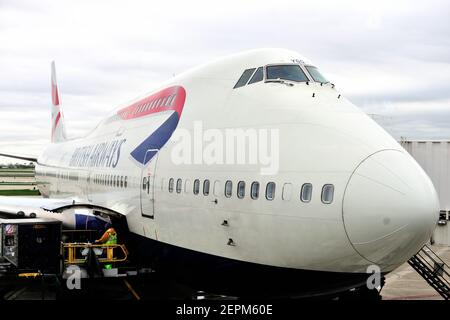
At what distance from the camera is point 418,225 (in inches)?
332

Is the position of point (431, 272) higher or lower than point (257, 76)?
lower

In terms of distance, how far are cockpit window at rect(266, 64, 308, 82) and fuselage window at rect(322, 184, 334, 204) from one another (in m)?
3.49

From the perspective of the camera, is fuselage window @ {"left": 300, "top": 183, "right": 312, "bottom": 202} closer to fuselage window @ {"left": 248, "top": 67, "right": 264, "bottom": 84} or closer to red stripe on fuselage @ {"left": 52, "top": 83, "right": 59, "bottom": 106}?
fuselage window @ {"left": 248, "top": 67, "right": 264, "bottom": 84}

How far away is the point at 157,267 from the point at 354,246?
667 cm

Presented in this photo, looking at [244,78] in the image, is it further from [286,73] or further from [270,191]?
[270,191]

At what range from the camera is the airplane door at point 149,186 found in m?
13.8

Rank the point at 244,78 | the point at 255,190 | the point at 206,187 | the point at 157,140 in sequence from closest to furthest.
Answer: the point at 255,190 → the point at 206,187 → the point at 244,78 → the point at 157,140

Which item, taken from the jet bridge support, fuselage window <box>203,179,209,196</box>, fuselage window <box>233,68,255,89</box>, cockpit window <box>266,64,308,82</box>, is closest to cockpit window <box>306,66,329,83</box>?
cockpit window <box>266,64,308,82</box>

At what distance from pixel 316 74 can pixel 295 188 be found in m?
3.66

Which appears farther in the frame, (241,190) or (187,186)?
(187,186)

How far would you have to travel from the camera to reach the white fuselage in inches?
334

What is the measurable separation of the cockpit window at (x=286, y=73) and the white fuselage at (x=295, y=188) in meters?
0.26

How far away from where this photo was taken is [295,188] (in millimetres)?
9172
